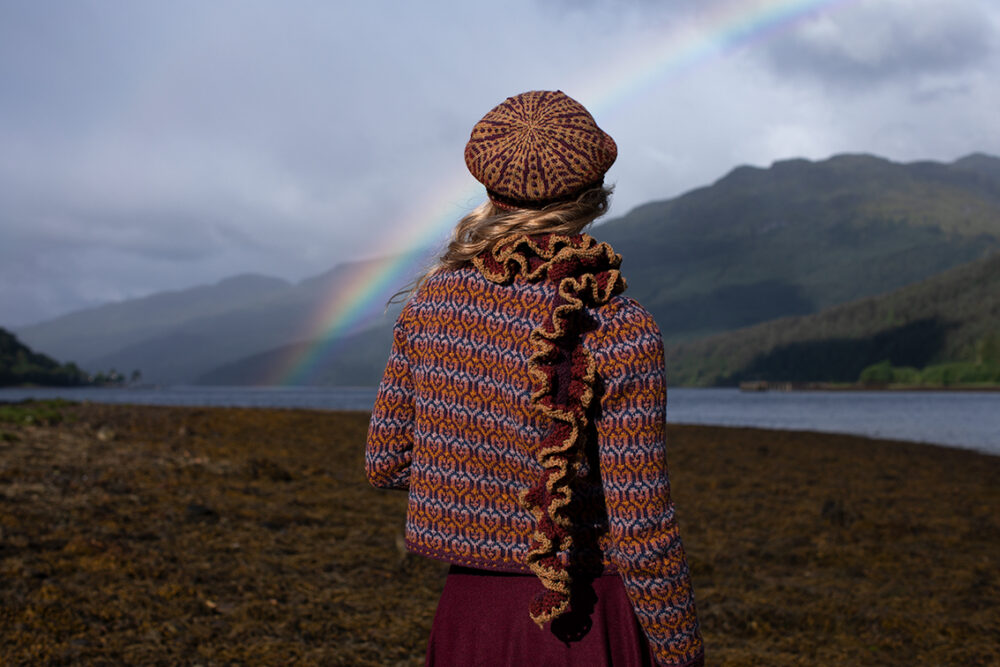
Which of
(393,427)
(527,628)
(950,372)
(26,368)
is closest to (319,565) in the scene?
(393,427)

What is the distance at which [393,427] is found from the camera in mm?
2338

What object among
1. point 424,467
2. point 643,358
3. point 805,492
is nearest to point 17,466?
point 424,467

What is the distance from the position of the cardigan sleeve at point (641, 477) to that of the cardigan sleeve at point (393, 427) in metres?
0.62

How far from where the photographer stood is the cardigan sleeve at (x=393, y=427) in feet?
7.56

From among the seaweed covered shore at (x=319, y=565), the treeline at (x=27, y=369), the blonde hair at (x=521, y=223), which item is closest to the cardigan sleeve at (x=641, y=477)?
the blonde hair at (x=521, y=223)

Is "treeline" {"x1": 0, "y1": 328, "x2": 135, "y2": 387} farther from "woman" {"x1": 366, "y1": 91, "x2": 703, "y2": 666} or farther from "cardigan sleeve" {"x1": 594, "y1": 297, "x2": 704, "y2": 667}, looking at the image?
"cardigan sleeve" {"x1": 594, "y1": 297, "x2": 704, "y2": 667}

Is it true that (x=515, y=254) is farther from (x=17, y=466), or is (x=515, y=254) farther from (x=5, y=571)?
(x=17, y=466)

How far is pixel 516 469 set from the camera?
2.11 metres

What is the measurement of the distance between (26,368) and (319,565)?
189347 millimetres

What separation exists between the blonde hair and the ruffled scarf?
62mm

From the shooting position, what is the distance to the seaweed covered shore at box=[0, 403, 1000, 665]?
5.57 metres

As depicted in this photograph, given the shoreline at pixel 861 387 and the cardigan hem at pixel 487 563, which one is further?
the shoreline at pixel 861 387

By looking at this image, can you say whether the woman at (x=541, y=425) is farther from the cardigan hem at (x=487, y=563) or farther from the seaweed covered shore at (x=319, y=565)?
the seaweed covered shore at (x=319, y=565)

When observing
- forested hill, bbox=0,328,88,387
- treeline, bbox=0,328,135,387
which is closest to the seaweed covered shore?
forested hill, bbox=0,328,88,387
